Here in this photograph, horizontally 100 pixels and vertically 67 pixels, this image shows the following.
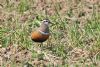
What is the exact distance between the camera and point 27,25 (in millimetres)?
8891

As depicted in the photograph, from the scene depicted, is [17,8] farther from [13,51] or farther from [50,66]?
[50,66]

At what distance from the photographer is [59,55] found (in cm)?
788

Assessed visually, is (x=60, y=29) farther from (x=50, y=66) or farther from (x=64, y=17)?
(x=50, y=66)

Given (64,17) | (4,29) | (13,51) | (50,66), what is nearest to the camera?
(50,66)

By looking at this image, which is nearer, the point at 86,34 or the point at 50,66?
the point at 50,66

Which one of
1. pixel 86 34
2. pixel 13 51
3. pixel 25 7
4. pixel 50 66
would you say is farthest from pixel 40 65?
pixel 25 7

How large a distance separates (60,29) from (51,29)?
188 millimetres

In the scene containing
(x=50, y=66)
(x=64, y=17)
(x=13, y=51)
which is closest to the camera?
(x=50, y=66)

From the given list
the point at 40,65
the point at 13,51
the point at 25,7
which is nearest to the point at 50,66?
the point at 40,65

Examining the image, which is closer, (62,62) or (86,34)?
(62,62)

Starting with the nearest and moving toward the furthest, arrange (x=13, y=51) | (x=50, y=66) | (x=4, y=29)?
1. (x=50, y=66)
2. (x=13, y=51)
3. (x=4, y=29)

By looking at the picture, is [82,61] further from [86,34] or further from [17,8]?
[17,8]

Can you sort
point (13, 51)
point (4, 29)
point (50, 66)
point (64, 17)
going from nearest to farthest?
point (50, 66)
point (13, 51)
point (4, 29)
point (64, 17)

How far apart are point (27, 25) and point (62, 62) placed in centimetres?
158
